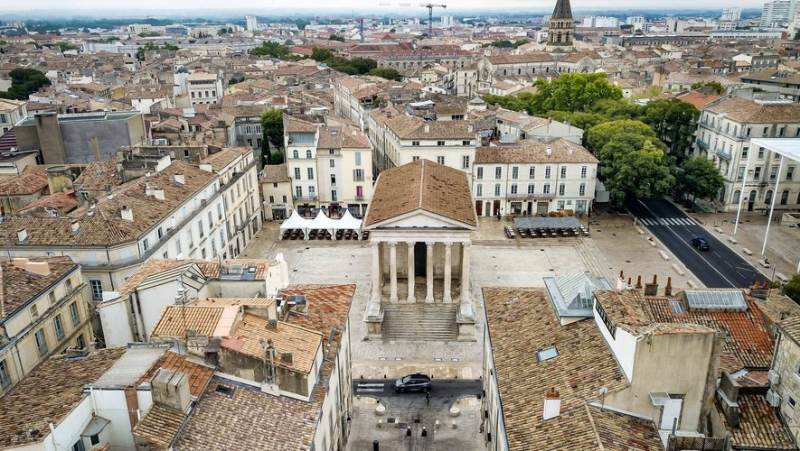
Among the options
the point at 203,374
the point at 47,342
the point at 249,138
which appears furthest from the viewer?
the point at 249,138

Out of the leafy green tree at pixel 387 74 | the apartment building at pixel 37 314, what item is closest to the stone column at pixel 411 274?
the apartment building at pixel 37 314

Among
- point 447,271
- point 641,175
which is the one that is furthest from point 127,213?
point 641,175

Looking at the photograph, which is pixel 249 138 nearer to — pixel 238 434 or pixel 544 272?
pixel 544 272

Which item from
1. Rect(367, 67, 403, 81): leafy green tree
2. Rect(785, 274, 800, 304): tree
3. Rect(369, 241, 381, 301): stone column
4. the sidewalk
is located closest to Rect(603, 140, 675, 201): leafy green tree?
the sidewalk

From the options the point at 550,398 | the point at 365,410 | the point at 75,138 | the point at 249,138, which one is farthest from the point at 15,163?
the point at 550,398

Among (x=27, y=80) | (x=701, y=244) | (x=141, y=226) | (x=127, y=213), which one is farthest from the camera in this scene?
(x=27, y=80)

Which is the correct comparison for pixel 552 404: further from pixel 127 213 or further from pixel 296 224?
pixel 296 224

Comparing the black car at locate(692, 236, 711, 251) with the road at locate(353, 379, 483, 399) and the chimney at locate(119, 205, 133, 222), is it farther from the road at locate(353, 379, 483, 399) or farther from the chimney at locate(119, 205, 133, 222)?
the chimney at locate(119, 205, 133, 222)
